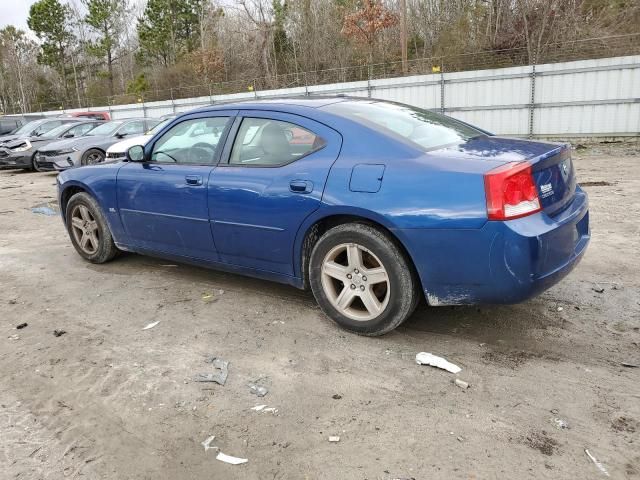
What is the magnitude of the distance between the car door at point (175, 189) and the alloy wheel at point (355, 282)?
1.13 m

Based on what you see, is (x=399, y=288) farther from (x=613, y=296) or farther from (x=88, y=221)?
(x=88, y=221)

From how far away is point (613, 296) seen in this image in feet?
13.4

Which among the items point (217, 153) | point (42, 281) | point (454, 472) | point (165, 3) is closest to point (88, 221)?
point (42, 281)

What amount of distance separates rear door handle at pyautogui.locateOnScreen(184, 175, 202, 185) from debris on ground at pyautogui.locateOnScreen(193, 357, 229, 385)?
57.1 inches

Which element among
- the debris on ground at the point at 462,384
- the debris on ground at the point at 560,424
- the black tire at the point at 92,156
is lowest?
the debris on ground at the point at 560,424

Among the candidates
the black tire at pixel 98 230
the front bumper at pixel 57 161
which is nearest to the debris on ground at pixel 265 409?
the black tire at pixel 98 230

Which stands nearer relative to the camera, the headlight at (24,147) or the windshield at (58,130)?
the headlight at (24,147)

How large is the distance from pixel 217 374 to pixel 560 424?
1.89m

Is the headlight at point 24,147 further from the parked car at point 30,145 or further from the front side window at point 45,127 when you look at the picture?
the front side window at point 45,127

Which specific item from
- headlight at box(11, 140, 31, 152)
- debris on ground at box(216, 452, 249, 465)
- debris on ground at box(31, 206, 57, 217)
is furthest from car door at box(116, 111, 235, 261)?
headlight at box(11, 140, 31, 152)

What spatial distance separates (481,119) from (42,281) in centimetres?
1487

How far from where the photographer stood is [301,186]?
141 inches

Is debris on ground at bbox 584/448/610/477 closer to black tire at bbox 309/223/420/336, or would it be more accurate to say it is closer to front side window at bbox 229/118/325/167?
black tire at bbox 309/223/420/336

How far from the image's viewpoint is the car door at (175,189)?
4.20 meters
